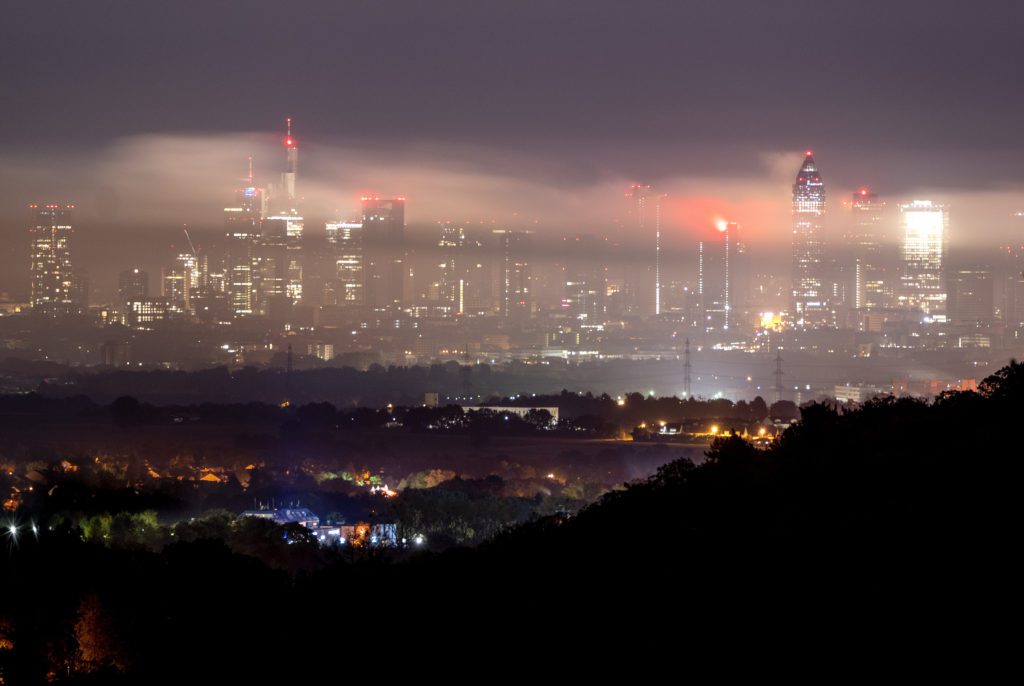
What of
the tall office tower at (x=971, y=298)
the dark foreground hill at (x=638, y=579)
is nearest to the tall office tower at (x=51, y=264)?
the tall office tower at (x=971, y=298)

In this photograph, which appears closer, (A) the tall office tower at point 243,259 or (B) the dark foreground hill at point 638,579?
(B) the dark foreground hill at point 638,579

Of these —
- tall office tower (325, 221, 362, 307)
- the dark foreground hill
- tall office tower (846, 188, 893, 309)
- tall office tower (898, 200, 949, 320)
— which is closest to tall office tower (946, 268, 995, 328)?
tall office tower (898, 200, 949, 320)

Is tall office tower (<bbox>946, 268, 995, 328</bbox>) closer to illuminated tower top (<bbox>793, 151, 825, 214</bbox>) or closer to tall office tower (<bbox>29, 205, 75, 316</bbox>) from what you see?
illuminated tower top (<bbox>793, 151, 825, 214</bbox>)

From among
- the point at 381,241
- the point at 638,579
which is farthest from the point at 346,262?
the point at 638,579

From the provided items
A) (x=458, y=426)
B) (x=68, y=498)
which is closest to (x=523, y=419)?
(x=458, y=426)

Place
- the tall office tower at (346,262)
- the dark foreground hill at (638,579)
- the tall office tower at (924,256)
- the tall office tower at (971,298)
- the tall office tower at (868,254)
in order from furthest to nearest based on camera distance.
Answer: the tall office tower at (346,262) < the tall office tower at (868,254) < the tall office tower at (924,256) < the tall office tower at (971,298) < the dark foreground hill at (638,579)

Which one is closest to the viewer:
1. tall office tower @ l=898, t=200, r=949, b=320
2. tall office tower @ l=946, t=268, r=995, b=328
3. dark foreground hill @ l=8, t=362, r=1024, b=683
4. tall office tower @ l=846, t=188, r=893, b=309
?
dark foreground hill @ l=8, t=362, r=1024, b=683

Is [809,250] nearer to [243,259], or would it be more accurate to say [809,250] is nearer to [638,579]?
[243,259]

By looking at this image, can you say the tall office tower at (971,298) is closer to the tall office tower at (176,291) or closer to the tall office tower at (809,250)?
the tall office tower at (809,250)
